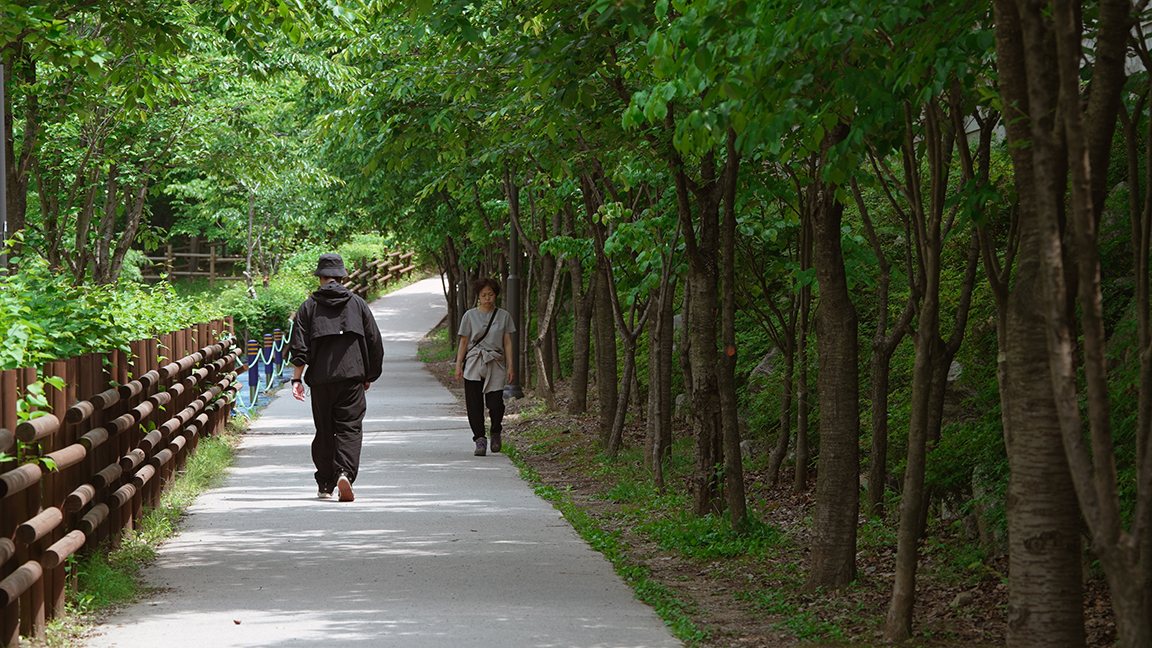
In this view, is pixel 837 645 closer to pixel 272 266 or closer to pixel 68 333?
pixel 68 333

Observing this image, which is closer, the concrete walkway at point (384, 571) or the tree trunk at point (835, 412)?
the concrete walkway at point (384, 571)

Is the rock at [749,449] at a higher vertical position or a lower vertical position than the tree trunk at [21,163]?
lower

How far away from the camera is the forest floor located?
5.65 metres

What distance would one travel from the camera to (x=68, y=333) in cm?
596

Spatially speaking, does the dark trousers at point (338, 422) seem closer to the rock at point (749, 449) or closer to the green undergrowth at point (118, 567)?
the green undergrowth at point (118, 567)

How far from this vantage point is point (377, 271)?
2228 inches

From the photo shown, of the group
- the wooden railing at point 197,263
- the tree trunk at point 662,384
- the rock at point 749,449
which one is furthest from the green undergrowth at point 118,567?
the wooden railing at point 197,263

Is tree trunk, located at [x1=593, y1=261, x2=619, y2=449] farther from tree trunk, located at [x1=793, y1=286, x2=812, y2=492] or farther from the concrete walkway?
tree trunk, located at [x1=793, y1=286, x2=812, y2=492]

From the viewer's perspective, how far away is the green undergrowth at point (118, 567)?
5.39 metres

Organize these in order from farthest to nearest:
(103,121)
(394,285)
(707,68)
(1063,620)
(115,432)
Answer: (394,285) < (103,121) < (115,432) < (707,68) < (1063,620)

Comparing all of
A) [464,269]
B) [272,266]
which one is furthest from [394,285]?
[464,269]

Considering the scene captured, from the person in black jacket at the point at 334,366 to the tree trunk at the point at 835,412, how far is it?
408 cm

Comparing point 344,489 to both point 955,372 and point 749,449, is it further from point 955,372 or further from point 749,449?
point 955,372

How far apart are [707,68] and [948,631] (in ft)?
9.44
